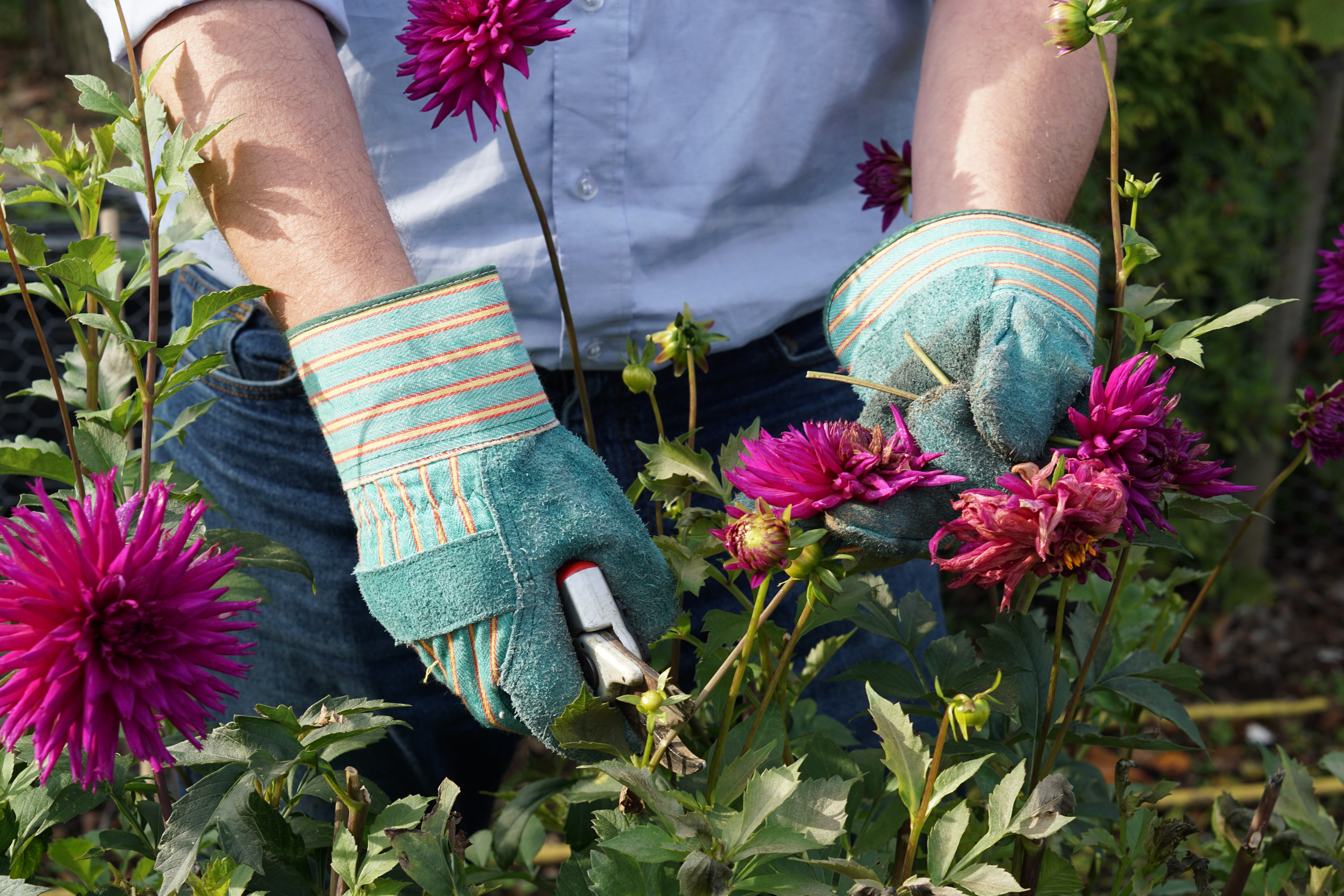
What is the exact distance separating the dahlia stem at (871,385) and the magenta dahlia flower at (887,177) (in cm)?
29

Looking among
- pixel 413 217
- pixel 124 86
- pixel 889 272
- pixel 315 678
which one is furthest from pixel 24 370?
pixel 889 272

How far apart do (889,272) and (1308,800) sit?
1.88ft

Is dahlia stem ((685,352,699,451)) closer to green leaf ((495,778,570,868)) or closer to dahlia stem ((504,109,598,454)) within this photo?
dahlia stem ((504,109,598,454))

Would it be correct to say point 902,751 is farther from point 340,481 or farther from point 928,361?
point 340,481

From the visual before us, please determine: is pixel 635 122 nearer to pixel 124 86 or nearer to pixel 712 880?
pixel 712 880

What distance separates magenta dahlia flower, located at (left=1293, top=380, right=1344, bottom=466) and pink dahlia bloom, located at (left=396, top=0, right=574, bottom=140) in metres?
0.65

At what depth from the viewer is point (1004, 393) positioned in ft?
2.23

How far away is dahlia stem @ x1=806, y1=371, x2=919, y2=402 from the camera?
2.18 feet

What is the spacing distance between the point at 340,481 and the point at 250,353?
0.54ft

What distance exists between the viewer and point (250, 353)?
1.11 m

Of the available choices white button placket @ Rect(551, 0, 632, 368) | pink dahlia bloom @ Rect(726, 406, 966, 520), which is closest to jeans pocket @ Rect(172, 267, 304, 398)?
white button placket @ Rect(551, 0, 632, 368)

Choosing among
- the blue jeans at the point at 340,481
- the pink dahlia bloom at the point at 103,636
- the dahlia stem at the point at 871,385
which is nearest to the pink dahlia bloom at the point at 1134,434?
the dahlia stem at the point at 871,385

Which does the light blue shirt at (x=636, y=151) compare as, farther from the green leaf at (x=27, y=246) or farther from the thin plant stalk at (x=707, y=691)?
the thin plant stalk at (x=707, y=691)

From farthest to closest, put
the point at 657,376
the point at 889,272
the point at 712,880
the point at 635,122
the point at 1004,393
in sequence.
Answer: the point at 657,376, the point at 635,122, the point at 889,272, the point at 1004,393, the point at 712,880
